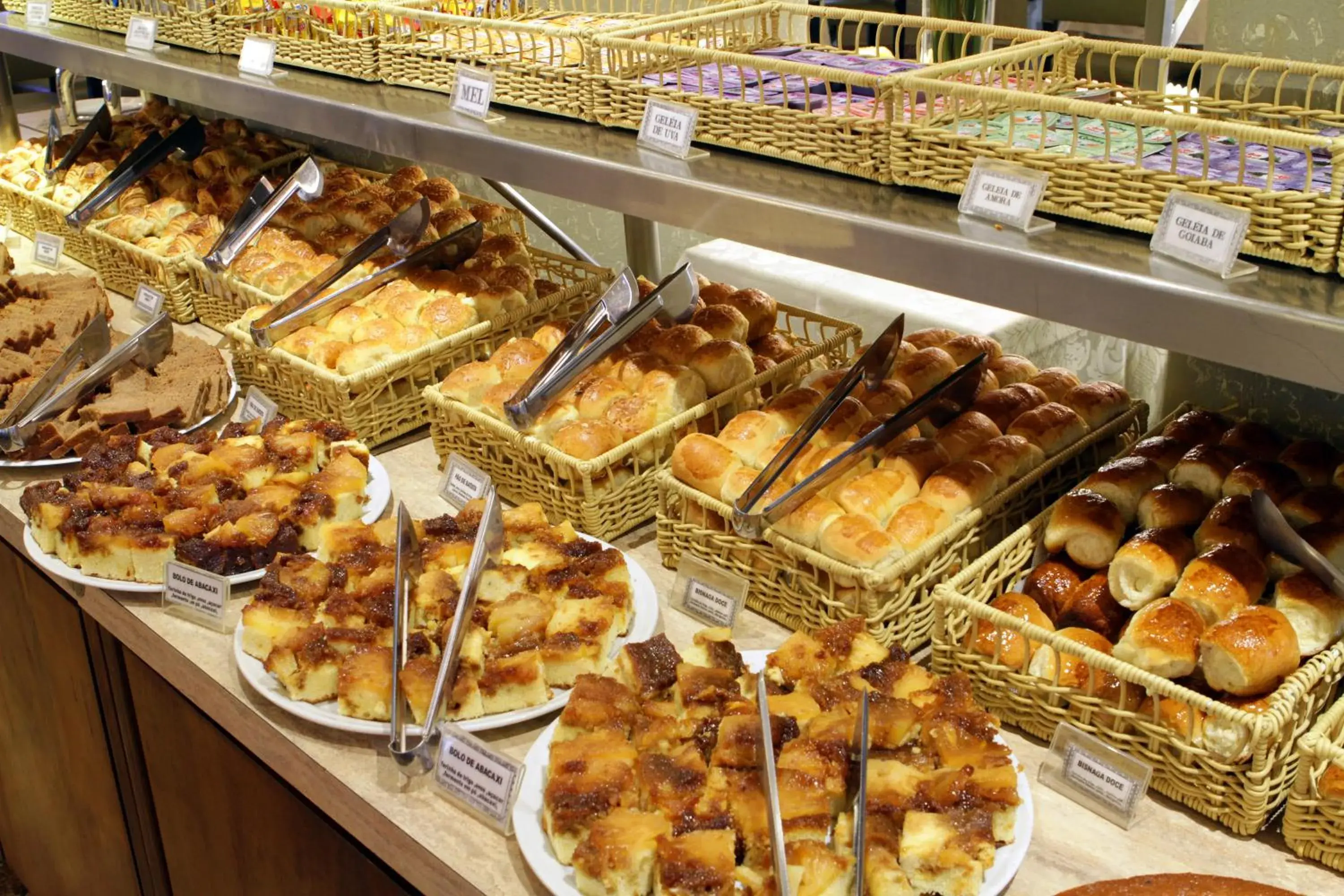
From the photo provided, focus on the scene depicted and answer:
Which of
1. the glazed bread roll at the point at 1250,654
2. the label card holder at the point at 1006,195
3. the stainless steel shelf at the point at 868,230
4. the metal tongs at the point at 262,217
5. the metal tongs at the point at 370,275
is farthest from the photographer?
the metal tongs at the point at 262,217

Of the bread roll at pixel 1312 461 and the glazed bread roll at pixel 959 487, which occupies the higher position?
the bread roll at pixel 1312 461

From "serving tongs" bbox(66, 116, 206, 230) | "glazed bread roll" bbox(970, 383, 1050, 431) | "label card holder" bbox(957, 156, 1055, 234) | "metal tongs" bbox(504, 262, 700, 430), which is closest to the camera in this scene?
"label card holder" bbox(957, 156, 1055, 234)

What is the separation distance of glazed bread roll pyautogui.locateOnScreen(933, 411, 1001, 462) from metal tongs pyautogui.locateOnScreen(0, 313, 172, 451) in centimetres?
170

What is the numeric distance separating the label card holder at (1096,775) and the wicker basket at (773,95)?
2.55 feet

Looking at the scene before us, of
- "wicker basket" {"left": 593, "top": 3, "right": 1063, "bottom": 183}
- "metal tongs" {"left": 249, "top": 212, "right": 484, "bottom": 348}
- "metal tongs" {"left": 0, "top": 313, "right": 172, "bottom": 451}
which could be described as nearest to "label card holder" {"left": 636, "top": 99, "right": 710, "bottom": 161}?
"wicker basket" {"left": 593, "top": 3, "right": 1063, "bottom": 183}

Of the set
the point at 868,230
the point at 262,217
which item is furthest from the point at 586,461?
the point at 262,217

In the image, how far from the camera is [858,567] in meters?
1.68

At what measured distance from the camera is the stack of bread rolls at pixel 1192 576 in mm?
1431

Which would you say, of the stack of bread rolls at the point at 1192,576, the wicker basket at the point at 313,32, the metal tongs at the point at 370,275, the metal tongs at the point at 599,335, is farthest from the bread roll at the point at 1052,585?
the wicker basket at the point at 313,32

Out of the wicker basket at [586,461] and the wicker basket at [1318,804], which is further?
the wicker basket at [586,461]

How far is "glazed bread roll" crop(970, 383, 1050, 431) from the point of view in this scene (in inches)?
79.0

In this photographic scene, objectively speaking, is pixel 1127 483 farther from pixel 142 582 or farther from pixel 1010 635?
pixel 142 582

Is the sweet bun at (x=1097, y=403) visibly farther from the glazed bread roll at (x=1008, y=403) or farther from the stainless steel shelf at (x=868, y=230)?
the stainless steel shelf at (x=868, y=230)

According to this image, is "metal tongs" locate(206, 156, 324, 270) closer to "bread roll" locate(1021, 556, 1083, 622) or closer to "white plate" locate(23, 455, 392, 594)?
"white plate" locate(23, 455, 392, 594)
